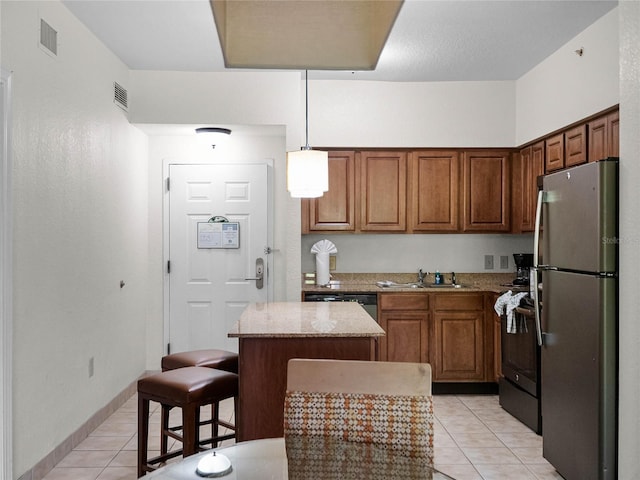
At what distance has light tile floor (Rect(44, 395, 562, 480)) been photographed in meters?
3.38

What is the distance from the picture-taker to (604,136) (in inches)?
150

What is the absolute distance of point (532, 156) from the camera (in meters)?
5.06

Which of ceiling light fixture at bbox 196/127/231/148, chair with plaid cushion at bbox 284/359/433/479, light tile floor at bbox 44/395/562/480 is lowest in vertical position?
light tile floor at bbox 44/395/562/480

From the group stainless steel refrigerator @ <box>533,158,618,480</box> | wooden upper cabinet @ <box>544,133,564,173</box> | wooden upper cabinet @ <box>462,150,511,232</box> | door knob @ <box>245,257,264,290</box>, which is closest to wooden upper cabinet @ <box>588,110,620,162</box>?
wooden upper cabinet @ <box>544,133,564,173</box>

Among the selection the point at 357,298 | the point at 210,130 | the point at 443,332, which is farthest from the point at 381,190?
the point at 210,130

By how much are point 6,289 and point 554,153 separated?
3.84 meters

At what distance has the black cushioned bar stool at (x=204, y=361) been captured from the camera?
11.3 ft

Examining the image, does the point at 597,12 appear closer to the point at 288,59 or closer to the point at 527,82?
the point at 527,82

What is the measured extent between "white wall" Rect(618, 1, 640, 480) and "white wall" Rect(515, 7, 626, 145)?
1023 millimetres

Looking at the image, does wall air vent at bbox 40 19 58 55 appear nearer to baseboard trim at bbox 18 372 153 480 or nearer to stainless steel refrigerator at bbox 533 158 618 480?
baseboard trim at bbox 18 372 153 480

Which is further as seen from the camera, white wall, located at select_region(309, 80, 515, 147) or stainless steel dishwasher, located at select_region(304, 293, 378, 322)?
white wall, located at select_region(309, 80, 515, 147)

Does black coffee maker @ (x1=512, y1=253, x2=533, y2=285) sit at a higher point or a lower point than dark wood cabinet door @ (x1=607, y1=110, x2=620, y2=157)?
lower

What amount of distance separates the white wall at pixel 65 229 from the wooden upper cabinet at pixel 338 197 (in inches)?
62.6

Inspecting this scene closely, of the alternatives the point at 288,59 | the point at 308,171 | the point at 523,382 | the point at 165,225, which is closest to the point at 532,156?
the point at 523,382
